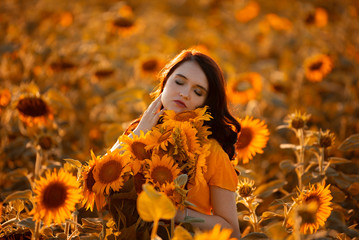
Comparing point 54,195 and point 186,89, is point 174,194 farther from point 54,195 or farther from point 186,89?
point 186,89

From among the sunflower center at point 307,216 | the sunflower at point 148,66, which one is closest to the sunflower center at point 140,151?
the sunflower center at point 307,216

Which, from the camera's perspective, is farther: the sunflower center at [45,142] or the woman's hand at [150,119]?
the sunflower center at [45,142]

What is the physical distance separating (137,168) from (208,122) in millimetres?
456

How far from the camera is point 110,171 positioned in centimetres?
105

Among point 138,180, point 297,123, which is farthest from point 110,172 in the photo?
point 297,123

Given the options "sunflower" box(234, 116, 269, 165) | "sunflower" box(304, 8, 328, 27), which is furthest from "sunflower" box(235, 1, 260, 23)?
"sunflower" box(234, 116, 269, 165)

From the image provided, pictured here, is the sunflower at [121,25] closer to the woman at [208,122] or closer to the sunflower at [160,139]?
the woman at [208,122]

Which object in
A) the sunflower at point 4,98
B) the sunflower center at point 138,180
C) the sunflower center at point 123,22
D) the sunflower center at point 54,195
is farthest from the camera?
the sunflower center at point 123,22

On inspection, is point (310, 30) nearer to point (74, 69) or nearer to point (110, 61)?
point (110, 61)

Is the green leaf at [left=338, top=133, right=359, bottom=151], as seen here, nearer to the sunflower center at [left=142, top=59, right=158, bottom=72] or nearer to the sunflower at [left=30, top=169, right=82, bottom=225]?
the sunflower at [left=30, top=169, right=82, bottom=225]

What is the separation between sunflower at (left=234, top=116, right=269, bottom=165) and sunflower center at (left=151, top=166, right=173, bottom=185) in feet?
1.86

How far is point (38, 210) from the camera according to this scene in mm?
1001

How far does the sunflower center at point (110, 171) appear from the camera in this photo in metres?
1.04

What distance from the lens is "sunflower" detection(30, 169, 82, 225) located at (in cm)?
101
